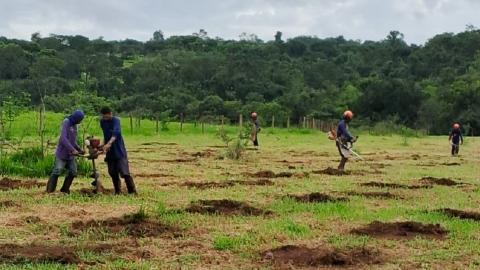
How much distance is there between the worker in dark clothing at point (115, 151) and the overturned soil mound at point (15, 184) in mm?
2233

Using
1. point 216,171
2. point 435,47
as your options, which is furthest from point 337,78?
point 216,171

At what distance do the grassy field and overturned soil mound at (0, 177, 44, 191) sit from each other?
12.1 inches

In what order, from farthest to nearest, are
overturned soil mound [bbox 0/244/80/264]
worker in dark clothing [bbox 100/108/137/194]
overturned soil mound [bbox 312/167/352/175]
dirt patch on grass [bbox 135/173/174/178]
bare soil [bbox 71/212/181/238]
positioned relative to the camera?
overturned soil mound [bbox 312/167/352/175] → dirt patch on grass [bbox 135/173/174/178] → worker in dark clothing [bbox 100/108/137/194] → bare soil [bbox 71/212/181/238] → overturned soil mound [bbox 0/244/80/264]

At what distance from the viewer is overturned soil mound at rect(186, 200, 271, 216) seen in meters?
11.6

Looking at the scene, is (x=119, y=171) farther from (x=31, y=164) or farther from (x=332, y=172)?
(x=332, y=172)

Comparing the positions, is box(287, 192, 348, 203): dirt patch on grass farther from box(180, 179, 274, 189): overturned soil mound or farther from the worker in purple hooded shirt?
the worker in purple hooded shirt

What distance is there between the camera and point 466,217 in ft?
38.1

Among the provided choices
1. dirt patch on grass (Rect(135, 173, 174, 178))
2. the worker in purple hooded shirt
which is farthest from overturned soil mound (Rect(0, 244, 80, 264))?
dirt patch on grass (Rect(135, 173, 174, 178))

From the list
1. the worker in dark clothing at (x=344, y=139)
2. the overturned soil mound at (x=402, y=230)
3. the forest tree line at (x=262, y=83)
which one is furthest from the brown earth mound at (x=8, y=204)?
the forest tree line at (x=262, y=83)

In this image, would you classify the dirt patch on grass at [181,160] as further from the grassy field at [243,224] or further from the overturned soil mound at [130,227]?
the overturned soil mound at [130,227]

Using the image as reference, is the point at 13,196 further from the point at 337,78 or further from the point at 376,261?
the point at 337,78

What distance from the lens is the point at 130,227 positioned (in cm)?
1002

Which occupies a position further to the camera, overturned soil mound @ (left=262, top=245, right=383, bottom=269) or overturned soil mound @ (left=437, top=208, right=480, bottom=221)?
overturned soil mound @ (left=437, top=208, right=480, bottom=221)

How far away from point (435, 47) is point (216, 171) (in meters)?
84.6
